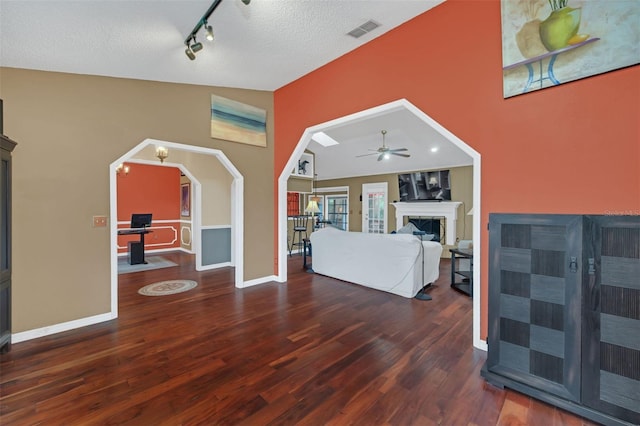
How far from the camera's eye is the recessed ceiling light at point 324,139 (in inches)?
295

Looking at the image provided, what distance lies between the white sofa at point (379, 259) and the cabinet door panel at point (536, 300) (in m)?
1.84

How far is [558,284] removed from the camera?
68.4 inches

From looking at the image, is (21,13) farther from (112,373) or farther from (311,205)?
(311,205)

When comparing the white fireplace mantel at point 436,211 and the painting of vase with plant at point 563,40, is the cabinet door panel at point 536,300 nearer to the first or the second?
the painting of vase with plant at point 563,40

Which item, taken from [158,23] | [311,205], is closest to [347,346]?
[158,23]

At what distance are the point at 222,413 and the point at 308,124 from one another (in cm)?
359

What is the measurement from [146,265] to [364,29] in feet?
20.5

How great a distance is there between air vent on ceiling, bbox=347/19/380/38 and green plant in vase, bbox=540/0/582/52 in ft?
5.01

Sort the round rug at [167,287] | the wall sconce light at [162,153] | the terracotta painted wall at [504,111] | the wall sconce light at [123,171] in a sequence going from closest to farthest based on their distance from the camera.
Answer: the terracotta painted wall at [504,111] → the round rug at [167,287] → the wall sconce light at [162,153] → the wall sconce light at [123,171]

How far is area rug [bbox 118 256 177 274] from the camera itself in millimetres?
5554

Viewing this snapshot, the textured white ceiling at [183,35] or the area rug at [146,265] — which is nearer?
the textured white ceiling at [183,35]

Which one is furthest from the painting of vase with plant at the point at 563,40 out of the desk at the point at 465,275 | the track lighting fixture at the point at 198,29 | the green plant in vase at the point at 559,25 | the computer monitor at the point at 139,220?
the computer monitor at the point at 139,220

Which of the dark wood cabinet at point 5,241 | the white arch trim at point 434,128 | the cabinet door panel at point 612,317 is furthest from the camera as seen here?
the white arch trim at point 434,128

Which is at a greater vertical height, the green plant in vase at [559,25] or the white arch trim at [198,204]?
the green plant in vase at [559,25]
